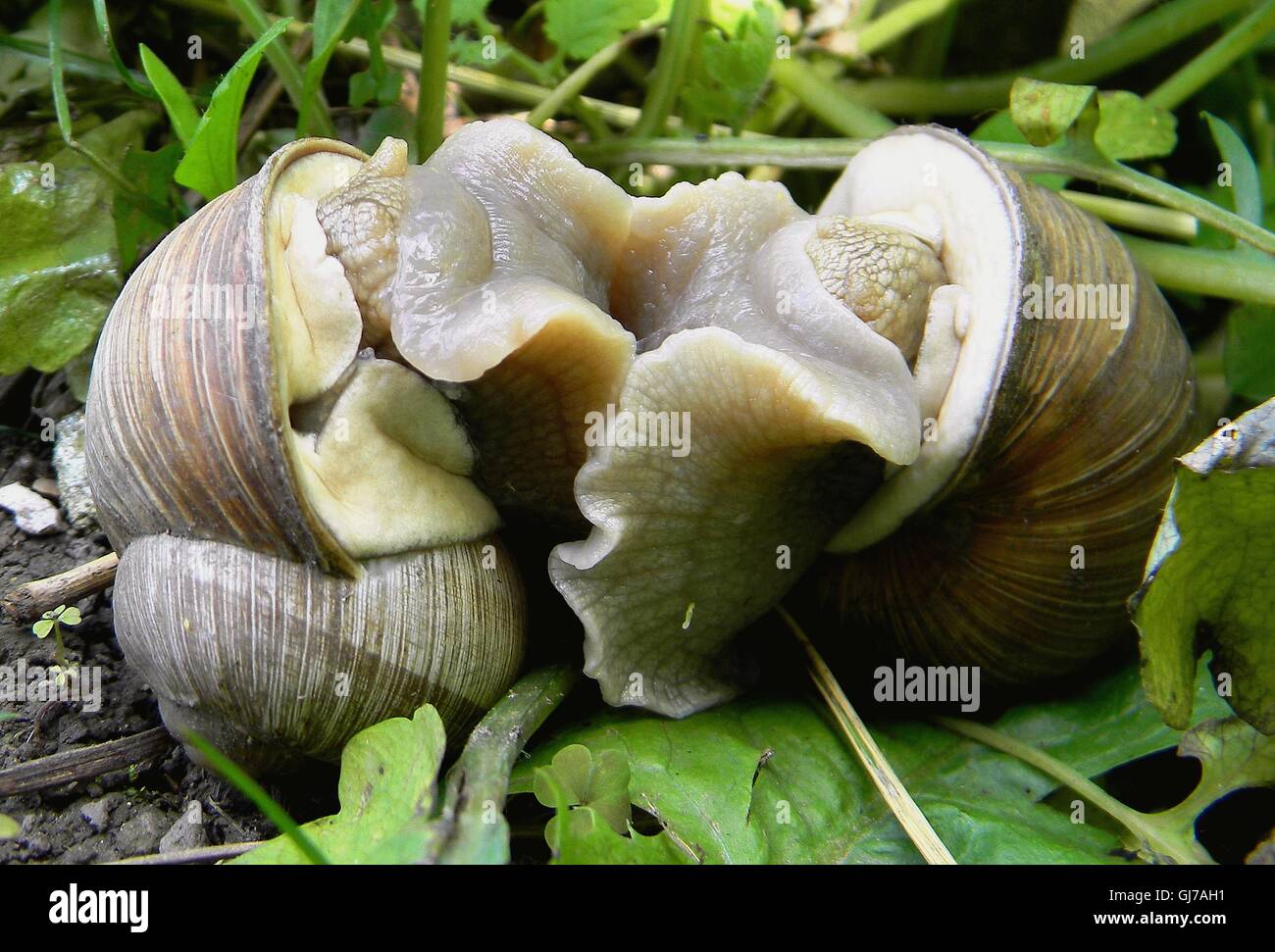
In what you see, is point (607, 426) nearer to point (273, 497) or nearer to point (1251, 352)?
point (273, 497)

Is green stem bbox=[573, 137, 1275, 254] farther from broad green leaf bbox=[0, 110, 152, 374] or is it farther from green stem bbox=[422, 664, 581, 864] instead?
green stem bbox=[422, 664, 581, 864]

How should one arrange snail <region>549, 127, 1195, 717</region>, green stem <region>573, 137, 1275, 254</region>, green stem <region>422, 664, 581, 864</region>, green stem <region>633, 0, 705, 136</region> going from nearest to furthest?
green stem <region>422, 664, 581, 864</region>, snail <region>549, 127, 1195, 717</region>, green stem <region>573, 137, 1275, 254</region>, green stem <region>633, 0, 705, 136</region>

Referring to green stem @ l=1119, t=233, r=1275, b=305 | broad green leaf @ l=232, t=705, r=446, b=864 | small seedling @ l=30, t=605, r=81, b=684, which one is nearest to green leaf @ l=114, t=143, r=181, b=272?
small seedling @ l=30, t=605, r=81, b=684

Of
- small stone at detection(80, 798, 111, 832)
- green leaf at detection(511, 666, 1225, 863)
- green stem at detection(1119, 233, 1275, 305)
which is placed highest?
green stem at detection(1119, 233, 1275, 305)

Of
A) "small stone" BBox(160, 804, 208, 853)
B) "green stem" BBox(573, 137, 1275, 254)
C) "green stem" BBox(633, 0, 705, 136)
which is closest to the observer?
"small stone" BBox(160, 804, 208, 853)

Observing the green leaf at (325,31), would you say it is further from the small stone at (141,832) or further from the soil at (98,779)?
the small stone at (141,832)

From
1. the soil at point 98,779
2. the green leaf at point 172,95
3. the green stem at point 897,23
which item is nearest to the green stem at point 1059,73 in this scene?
the green stem at point 897,23

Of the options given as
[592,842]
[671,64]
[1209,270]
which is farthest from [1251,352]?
[592,842]
